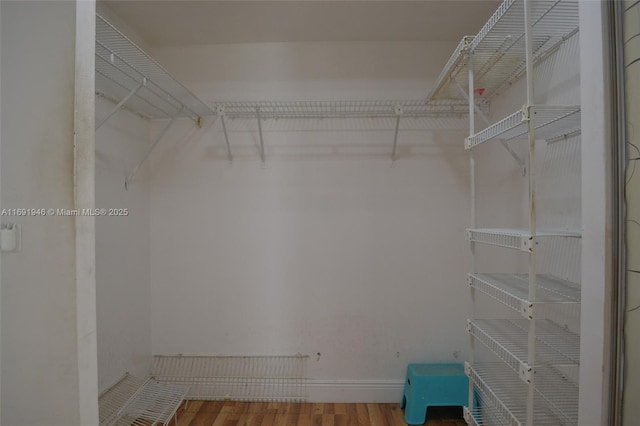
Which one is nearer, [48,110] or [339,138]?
[48,110]

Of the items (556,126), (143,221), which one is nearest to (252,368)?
(143,221)

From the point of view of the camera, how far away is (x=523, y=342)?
1.20m

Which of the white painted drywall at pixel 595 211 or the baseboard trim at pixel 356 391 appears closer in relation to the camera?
the white painted drywall at pixel 595 211

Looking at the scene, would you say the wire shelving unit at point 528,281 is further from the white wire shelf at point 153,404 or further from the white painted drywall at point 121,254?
the white painted drywall at point 121,254

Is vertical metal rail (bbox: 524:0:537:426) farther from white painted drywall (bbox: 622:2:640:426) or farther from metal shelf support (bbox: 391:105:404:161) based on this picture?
metal shelf support (bbox: 391:105:404:161)

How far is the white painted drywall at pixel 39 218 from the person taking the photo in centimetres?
69

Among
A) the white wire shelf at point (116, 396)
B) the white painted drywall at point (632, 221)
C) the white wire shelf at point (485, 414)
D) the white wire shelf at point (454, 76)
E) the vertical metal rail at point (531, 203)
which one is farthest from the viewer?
the white wire shelf at point (116, 396)

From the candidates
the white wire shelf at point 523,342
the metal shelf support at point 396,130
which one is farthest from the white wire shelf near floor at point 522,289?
the metal shelf support at point 396,130

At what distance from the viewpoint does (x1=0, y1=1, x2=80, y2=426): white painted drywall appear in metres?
0.69

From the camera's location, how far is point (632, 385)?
67 cm

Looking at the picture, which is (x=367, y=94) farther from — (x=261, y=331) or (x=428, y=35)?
(x=261, y=331)

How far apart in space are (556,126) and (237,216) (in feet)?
5.91

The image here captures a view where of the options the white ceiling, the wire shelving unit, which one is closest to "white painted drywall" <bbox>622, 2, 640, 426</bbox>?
the wire shelving unit

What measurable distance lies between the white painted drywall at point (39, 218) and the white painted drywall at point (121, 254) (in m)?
0.97
